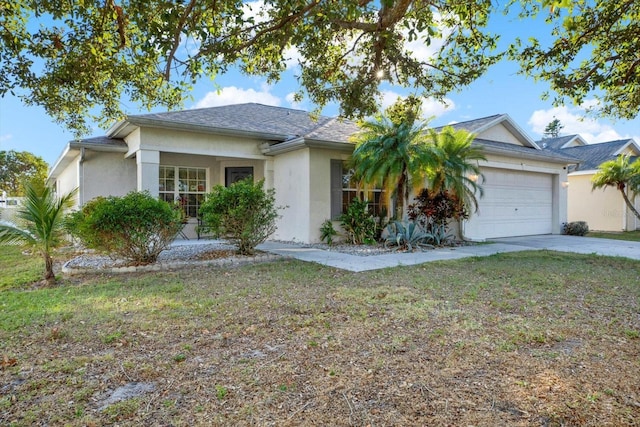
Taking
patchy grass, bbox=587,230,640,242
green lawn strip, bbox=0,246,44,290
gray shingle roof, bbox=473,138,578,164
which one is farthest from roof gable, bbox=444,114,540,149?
green lawn strip, bbox=0,246,44,290

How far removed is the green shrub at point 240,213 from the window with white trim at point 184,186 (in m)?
4.41

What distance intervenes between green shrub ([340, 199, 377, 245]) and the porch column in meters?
5.24

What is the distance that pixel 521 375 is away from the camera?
2.89 meters

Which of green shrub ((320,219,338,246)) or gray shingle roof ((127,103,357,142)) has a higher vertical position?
gray shingle roof ((127,103,357,142))

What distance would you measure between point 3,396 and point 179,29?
421 centimetres

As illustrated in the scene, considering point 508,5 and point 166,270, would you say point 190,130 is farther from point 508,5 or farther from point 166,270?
point 508,5

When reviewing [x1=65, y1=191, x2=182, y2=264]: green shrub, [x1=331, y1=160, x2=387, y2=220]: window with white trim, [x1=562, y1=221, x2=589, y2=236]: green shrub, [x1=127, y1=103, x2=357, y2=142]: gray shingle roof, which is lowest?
[x1=562, y1=221, x2=589, y2=236]: green shrub

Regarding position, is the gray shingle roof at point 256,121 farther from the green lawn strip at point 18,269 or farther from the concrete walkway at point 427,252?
the green lawn strip at point 18,269

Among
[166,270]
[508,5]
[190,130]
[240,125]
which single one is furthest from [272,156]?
[508,5]

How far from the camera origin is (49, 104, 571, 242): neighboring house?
1055 cm

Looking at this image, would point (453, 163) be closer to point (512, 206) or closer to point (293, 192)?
point (293, 192)

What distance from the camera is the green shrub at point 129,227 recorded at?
700cm

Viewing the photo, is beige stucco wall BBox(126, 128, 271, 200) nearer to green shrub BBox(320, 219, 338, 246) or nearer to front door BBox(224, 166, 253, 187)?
front door BBox(224, 166, 253, 187)

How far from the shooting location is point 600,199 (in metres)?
19.2
